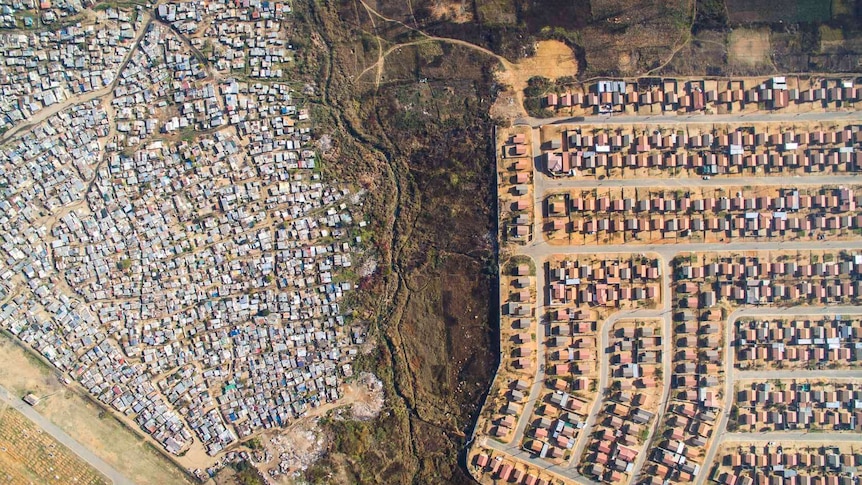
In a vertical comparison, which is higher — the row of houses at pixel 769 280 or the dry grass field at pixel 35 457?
the row of houses at pixel 769 280

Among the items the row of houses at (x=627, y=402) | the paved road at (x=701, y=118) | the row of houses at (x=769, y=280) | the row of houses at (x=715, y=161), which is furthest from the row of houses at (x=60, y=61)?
the row of houses at (x=769, y=280)

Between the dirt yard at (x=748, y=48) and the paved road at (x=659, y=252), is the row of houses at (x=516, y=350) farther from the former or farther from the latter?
the dirt yard at (x=748, y=48)

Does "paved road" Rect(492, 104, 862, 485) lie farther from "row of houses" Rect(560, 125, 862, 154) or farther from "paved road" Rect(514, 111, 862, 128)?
"row of houses" Rect(560, 125, 862, 154)

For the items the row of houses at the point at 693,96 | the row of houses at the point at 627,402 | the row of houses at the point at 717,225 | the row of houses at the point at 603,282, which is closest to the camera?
the row of houses at the point at 627,402

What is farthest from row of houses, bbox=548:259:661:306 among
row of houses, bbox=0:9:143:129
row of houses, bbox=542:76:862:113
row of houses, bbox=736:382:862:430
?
row of houses, bbox=0:9:143:129

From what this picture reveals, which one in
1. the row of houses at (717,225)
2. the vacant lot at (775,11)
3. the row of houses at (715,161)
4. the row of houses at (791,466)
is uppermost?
the vacant lot at (775,11)

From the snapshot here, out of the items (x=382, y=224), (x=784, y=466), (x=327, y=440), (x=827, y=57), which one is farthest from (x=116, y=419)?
(x=827, y=57)
